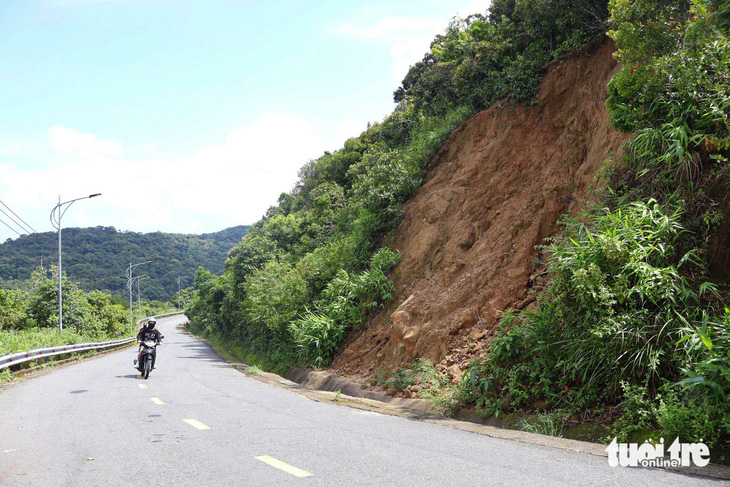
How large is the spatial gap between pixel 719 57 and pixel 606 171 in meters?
2.37

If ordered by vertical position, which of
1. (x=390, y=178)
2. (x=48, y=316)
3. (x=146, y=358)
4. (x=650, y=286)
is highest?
(x=390, y=178)

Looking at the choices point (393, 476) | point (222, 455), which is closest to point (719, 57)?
point (393, 476)

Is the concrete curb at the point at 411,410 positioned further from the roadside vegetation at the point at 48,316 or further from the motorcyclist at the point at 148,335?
the roadside vegetation at the point at 48,316

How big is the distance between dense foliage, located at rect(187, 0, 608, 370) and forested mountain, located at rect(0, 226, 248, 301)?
57159mm

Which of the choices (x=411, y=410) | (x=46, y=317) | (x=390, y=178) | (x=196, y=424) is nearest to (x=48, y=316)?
(x=46, y=317)

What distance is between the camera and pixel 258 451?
5969 millimetres

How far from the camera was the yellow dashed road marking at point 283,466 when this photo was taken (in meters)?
4.96

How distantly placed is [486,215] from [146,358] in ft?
35.0

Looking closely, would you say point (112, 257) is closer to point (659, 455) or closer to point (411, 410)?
point (411, 410)

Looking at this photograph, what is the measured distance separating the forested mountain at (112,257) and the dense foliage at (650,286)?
73.3m

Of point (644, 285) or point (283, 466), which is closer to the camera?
point (283, 466)

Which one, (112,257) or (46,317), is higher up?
(112,257)

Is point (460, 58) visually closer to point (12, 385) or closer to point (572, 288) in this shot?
point (572, 288)

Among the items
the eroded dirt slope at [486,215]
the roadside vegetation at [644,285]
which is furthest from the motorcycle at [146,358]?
the roadside vegetation at [644,285]
